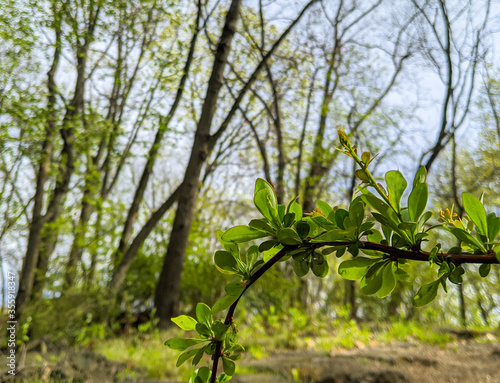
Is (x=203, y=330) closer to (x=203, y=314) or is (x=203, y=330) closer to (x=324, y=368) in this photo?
(x=203, y=314)

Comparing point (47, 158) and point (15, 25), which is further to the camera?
point (15, 25)

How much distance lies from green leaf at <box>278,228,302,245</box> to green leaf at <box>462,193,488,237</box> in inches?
7.1

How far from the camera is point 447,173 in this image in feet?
32.5

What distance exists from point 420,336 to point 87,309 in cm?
419

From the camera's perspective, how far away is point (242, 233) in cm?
41

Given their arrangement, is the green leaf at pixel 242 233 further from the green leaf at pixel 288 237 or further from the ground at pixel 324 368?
the ground at pixel 324 368

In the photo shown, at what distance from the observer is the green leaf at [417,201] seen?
1.30ft

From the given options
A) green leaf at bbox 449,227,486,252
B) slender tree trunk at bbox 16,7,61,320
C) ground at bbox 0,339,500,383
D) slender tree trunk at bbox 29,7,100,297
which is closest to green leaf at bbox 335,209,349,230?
green leaf at bbox 449,227,486,252

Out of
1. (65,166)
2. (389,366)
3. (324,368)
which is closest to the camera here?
(324,368)

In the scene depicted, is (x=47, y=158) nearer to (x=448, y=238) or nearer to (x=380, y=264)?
(x=380, y=264)

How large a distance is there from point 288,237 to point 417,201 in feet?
0.47

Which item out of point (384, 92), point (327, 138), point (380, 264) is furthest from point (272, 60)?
point (380, 264)

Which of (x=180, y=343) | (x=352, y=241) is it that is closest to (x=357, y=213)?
(x=352, y=241)

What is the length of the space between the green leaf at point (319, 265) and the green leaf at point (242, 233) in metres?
0.06
